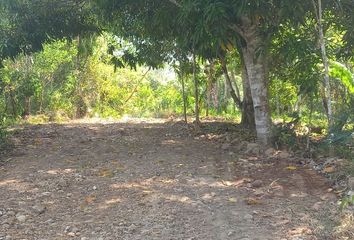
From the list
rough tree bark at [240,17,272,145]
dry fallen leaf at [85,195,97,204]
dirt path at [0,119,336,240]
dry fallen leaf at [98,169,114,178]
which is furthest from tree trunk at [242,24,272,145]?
dry fallen leaf at [85,195,97,204]

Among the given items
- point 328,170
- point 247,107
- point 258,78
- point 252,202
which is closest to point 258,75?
point 258,78

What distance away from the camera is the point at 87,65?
17.8 m

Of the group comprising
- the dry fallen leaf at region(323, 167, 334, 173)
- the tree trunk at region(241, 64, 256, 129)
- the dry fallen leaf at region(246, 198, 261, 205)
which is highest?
the tree trunk at region(241, 64, 256, 129)

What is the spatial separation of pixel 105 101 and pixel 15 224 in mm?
15325

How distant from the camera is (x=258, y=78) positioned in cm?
786

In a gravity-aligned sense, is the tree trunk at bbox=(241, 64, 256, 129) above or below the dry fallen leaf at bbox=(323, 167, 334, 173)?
above

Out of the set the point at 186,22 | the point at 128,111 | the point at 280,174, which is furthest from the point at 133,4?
the point at 128,111

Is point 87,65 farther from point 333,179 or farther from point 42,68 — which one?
point 333,179

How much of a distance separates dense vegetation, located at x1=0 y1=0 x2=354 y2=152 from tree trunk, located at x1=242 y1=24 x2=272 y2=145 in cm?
2

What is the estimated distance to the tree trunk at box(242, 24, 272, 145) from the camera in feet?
25.4

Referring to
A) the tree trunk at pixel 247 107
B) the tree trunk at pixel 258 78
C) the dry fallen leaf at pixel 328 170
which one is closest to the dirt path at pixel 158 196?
the dry fallen leaf at pixel 328 170

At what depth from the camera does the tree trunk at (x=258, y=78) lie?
7746 millimetres

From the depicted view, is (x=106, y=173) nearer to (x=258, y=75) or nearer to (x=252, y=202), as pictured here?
(x=252, y=202)

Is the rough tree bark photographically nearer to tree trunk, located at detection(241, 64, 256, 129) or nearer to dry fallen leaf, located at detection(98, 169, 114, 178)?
tree trunk, located at detection(241, 64, 256, 129)
